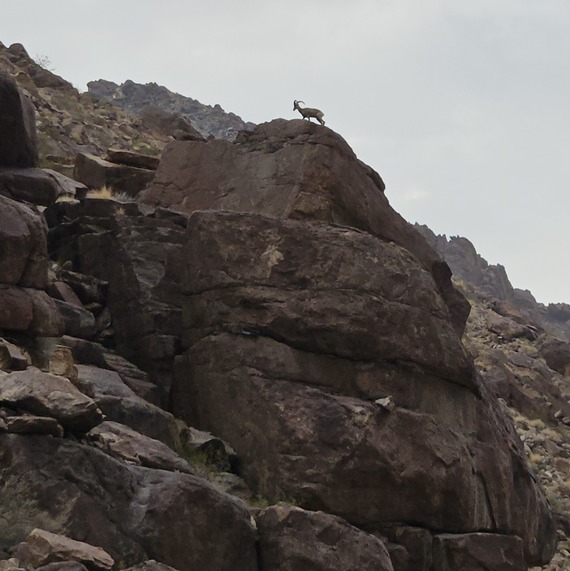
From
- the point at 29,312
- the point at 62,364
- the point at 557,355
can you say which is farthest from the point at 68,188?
the point at 557,355

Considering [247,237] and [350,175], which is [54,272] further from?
[350,175]

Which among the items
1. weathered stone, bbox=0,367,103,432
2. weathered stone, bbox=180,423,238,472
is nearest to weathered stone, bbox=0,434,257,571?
weathered stone, bbox=0,367,103,432

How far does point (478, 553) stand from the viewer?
41.1 ft

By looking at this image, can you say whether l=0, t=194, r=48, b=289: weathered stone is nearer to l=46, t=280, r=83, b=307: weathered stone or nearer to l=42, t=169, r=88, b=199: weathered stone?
l=46, t=280, r=83, b=307: weathered stone

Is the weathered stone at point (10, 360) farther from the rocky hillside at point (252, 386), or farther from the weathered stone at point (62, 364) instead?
the weathered stone at point (62, 364)

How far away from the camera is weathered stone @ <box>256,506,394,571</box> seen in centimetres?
930

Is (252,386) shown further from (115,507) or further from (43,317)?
(115,507)

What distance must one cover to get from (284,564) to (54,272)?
7.04 metres

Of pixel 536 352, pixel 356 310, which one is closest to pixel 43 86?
pixel 536 352

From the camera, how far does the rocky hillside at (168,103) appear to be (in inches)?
3236

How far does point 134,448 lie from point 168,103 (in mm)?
80509

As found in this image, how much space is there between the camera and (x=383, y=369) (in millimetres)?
13000

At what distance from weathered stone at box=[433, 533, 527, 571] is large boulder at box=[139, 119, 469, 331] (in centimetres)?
575

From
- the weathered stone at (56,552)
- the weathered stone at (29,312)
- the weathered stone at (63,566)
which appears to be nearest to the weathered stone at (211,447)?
the weathered stone at (29,312)
